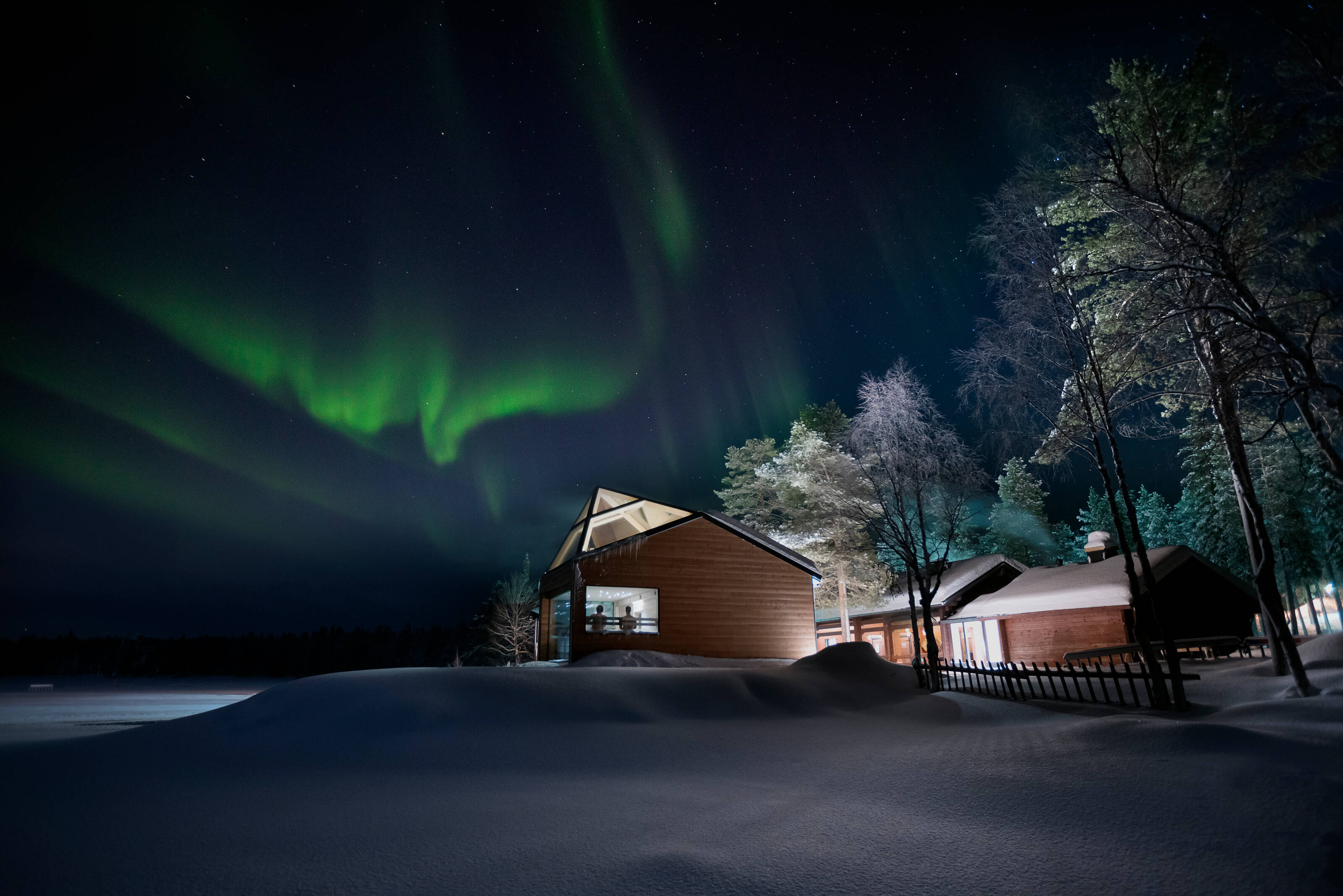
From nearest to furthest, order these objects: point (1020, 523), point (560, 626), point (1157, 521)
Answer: point (560, 626) → point (1157, 521) → point (1020, 523)

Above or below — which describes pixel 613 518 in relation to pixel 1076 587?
above

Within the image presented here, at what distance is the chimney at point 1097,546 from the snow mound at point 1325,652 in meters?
15.2

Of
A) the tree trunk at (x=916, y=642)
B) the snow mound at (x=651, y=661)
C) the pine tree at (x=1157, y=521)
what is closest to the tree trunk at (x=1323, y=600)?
the pine tree at (x=1157, y=521)

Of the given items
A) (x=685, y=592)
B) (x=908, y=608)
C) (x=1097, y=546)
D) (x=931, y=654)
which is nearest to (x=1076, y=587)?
(x=1097, y=546)

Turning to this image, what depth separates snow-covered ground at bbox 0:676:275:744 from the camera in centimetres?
1439

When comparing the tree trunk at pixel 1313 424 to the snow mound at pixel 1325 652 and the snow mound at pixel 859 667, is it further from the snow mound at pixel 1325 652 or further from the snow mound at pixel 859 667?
the snow mound at pixel 859 667

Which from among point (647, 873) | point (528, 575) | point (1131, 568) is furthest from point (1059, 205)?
point (528, 575)

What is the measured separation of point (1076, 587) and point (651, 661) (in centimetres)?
1761

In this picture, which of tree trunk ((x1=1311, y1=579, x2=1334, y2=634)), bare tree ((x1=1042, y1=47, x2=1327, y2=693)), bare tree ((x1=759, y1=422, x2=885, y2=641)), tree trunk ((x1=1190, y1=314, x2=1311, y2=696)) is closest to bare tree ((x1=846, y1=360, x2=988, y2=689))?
tree trunk ((x1=1190, y1=314, x2=1311, y2=696))

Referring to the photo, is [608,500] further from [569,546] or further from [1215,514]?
[1215,514]

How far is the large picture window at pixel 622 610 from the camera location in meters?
18.8

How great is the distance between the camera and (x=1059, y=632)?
23.7 metres

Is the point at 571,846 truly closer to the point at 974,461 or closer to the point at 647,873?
the point at 647,873

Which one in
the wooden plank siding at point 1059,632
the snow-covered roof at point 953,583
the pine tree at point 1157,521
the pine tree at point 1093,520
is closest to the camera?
the wooden plank siding at point 1059,632
